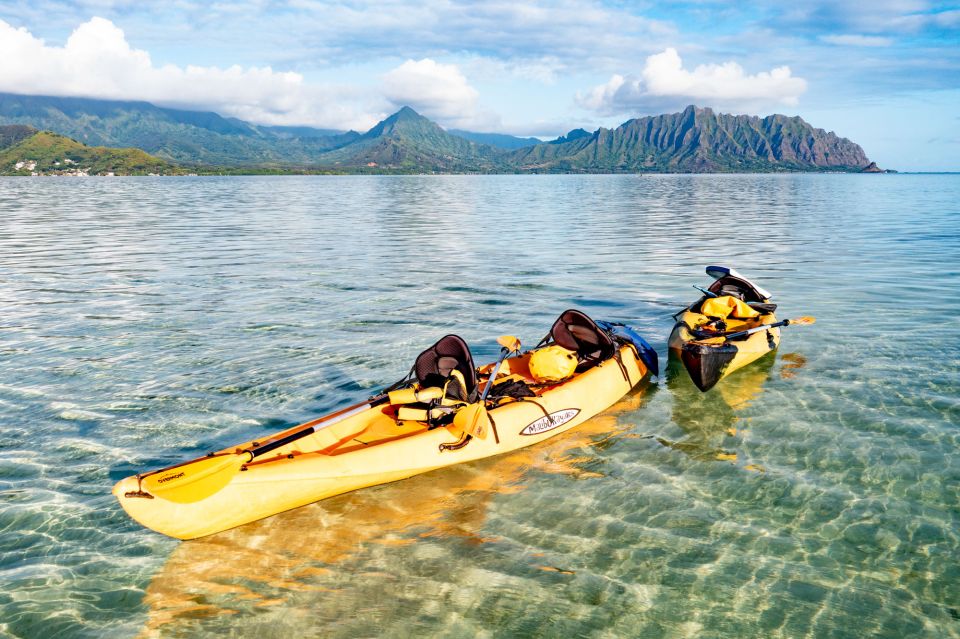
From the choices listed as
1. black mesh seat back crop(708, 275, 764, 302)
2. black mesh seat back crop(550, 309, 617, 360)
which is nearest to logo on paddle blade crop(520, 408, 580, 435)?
black mesh seat back crop(550, 309, 617, 360)

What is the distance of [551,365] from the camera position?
13172 millimetres

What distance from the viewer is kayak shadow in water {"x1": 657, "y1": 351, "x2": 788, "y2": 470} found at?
11.8 meters

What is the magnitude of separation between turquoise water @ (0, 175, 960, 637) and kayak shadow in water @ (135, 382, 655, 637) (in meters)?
0.04

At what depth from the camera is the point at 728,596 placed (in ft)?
25.4

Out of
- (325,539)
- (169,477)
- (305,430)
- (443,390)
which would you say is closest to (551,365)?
(443,390)

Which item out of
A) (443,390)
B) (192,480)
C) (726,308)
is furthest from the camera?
(726,308)

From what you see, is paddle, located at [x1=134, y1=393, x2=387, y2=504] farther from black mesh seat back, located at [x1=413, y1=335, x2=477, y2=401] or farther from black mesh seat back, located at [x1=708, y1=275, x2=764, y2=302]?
black mesh seat back, located at [x1=708, y1=275, x2=764, y2=302]

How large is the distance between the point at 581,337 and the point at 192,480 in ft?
28.4

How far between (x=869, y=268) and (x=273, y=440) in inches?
1143

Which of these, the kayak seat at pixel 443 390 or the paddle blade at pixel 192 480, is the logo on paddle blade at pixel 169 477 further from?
the kayak seat at pixel 443 390

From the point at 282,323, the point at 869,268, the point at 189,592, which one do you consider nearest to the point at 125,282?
the point at 282,323

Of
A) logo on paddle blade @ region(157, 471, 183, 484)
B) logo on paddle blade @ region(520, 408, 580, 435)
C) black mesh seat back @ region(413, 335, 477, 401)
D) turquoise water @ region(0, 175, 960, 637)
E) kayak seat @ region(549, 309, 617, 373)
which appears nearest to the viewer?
turquoise water @ region(0, 175, 960, 637)

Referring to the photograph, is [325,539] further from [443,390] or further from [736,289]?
[736,289]

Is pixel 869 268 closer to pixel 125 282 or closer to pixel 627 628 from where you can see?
pixel 627 628
